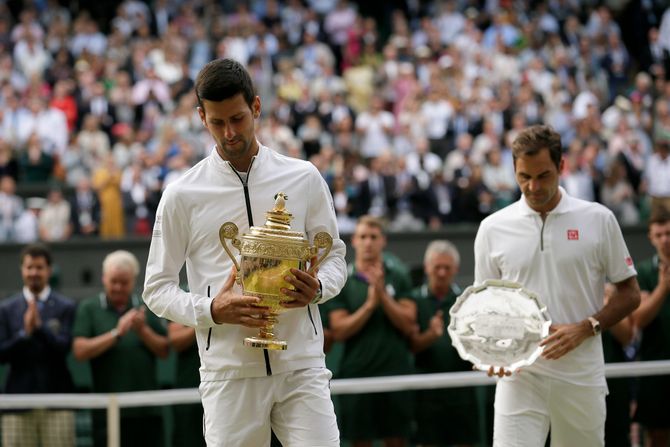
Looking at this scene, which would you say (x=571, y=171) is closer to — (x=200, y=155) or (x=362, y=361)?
(x=200, y=155)

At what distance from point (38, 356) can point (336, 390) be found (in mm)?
2356

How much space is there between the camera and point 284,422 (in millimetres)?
4547

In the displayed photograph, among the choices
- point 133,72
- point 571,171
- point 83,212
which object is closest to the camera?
point 83,212

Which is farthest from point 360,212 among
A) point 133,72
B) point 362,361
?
point 362,361

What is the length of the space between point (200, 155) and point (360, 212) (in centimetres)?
263

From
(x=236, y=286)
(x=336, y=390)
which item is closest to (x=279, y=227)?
(x=236, y=286)

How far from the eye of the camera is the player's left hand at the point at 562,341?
538 centimetres

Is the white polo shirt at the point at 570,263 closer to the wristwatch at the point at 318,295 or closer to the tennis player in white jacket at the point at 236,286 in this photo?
the tennis player in white jacket at the point at 236,286

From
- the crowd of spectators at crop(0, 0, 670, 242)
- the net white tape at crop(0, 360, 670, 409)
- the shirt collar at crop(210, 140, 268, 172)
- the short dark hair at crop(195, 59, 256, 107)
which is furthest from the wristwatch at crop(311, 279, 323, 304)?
the crowd of spectators at crop(0, 0, 670, 242)

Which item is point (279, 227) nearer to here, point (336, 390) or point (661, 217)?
point (336, 390)

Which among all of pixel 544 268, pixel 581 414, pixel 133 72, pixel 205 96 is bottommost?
pixel 581 414

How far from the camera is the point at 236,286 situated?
452 centimetres

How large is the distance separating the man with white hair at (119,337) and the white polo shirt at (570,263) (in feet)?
9.91

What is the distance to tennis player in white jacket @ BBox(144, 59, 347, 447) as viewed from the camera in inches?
177
